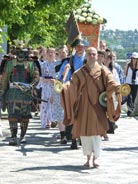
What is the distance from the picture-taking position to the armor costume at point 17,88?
13.2m

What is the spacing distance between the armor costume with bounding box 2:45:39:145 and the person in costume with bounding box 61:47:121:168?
2.53 metres

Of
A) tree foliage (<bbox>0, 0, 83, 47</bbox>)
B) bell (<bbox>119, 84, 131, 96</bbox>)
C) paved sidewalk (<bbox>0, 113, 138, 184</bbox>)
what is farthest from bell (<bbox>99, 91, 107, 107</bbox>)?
tree foliage (<bbox>0, 0, 83, 47</bbox>)

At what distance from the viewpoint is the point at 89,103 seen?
1075 cm

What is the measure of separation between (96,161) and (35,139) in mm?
3270

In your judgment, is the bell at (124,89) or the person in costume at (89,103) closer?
the bell at (124,89)

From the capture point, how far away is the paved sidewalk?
959cm

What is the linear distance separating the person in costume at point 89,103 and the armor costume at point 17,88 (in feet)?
8.30

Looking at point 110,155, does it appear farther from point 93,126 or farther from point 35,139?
point 35,139

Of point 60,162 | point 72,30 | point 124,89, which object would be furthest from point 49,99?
point 124,89

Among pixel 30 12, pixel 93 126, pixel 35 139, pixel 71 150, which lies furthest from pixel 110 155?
pixel 30 12

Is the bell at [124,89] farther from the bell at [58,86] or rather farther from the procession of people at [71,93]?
the bell at [58,86]

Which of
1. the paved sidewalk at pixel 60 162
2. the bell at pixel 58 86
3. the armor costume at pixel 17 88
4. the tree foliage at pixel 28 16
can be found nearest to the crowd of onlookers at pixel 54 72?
the armor costume at pixel 17 88

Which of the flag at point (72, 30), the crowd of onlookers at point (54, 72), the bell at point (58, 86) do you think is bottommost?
the crowd of onlookers at point (54, 72)

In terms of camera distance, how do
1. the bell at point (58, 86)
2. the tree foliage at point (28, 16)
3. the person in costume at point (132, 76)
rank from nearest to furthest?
the bell at point (58, 86)
the tree foliage at point (28, 16)
the person in costume at point (132, 76)
